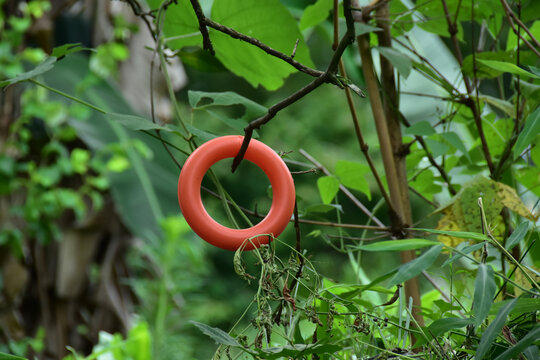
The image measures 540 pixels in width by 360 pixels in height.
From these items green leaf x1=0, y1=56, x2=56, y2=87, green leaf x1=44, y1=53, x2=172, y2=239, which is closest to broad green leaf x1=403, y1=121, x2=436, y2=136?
green leaf x1=0, y1=56, x2=56, y2=87

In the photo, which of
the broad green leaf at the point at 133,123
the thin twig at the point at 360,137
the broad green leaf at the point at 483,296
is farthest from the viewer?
the thin twig at the point at 360,137

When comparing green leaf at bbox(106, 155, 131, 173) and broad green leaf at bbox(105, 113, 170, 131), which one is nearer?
broad green leaf at bbox(105, 113, 170, 131)

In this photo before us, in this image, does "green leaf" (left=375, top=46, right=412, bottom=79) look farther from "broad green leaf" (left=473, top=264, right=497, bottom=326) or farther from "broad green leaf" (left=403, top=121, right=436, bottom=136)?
"broad green leaf" (left=473, top=264, right=497, bottom=326)

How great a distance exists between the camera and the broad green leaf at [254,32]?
15.3 inches

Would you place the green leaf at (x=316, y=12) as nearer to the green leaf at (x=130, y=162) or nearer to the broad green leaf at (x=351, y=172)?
the broad green leaf at (x=351, y=172)

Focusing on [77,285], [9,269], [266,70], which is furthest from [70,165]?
[266,70]

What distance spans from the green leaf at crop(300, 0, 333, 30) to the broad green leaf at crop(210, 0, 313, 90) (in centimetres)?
4

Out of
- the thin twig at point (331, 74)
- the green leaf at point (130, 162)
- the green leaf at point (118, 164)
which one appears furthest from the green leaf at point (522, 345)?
the green leaf at point (118, 164)

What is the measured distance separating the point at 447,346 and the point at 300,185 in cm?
418

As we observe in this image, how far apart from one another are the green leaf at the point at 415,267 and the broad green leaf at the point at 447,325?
39 mm

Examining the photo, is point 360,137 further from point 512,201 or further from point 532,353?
point 532,353

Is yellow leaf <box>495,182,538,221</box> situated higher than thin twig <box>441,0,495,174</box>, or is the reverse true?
thin twig <box>441,0,495,174</box>

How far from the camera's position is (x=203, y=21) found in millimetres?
252

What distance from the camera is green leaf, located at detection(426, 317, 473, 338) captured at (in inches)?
8.9
